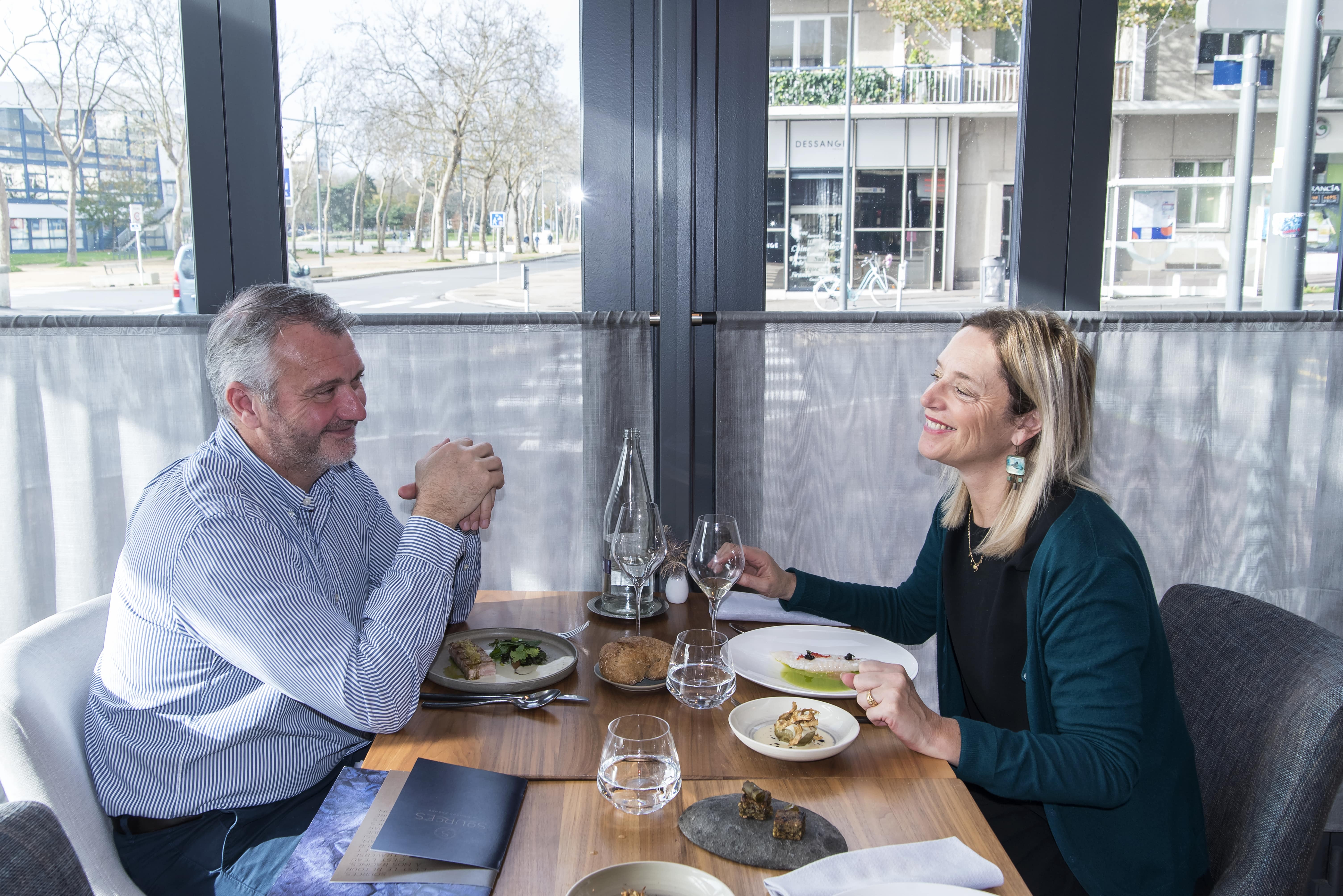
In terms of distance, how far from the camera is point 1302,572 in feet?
8.30

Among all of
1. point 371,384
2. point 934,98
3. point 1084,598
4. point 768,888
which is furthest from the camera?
point 934,98

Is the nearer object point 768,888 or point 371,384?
point 768,888

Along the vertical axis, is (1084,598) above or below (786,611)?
above

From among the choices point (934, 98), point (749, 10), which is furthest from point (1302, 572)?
point (749, 10)

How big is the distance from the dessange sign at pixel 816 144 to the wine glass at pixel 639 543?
4.15 ft

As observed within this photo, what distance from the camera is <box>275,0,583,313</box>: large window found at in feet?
8.18

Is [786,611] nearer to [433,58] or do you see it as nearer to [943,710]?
[943,710]

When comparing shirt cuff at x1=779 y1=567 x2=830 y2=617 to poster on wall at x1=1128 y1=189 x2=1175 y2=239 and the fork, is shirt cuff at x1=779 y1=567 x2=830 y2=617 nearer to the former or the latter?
the fork

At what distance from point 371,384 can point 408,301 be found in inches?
9.9

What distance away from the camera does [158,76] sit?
2.40m

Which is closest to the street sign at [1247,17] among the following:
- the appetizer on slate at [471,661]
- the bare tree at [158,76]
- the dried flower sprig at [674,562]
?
the dried flower sprig at [674,562]

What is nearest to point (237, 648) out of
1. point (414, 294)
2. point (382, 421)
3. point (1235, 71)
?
point (382, 421)

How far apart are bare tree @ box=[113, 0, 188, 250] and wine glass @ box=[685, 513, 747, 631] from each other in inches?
68.5

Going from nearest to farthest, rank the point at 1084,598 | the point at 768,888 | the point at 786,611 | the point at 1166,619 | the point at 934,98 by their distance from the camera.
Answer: the point at 768,888
the point at 1084,598
the point at 1166,619
the point at 786,611
the point at 934,98
